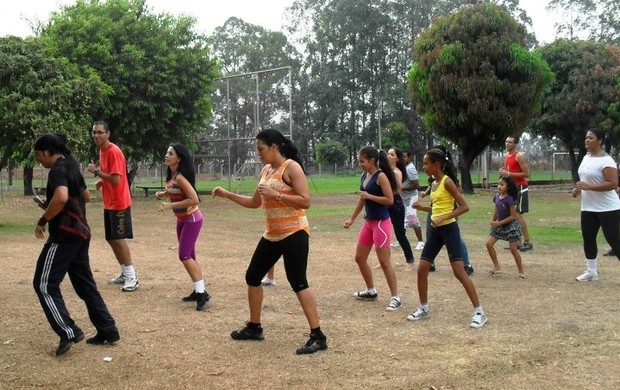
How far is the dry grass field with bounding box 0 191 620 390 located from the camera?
4523mm

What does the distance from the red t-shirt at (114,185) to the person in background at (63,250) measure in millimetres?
1938

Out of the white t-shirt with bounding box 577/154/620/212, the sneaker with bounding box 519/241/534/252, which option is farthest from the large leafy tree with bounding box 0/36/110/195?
the white t-shirt with bounding box 577/154/620/212

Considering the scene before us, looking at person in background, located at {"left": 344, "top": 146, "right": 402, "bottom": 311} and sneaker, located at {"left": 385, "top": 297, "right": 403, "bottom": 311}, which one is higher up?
person in background, located at {"left": 344, "top": 146, "right": 402, "bottom": 311}

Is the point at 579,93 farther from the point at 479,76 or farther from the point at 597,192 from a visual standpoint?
the point at 597,192

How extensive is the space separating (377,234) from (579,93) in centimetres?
3215

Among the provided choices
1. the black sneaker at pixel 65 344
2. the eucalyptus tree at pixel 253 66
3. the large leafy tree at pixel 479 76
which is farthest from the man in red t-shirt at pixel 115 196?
the eucalyptus tree at pixel 253 66

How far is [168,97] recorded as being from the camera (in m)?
26.0

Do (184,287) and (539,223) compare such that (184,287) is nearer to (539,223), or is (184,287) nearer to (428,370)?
(428,370)

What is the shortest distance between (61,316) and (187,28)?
78.4ft

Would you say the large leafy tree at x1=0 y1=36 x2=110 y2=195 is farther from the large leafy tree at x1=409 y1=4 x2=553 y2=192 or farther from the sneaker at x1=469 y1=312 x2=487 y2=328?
the large leafy tree at x1=409 y1=4 x2=553 y2=192

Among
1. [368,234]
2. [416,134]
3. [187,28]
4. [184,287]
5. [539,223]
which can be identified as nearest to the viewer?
[368,234]

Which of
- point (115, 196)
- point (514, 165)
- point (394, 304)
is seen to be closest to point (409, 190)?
point (514, 165)

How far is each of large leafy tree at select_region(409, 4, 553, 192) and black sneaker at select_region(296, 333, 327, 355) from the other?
74.6 ft

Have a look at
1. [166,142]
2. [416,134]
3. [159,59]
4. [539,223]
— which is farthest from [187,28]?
[416,134]
